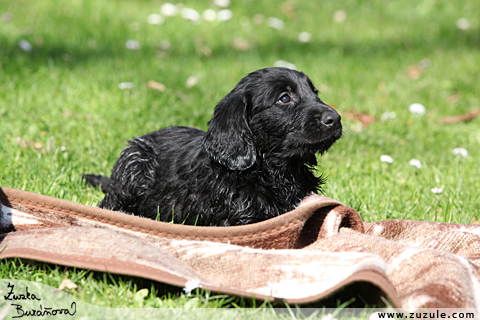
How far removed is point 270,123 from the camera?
9.68 ft

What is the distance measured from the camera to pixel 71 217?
2506 mm

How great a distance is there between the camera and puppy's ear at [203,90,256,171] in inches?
113

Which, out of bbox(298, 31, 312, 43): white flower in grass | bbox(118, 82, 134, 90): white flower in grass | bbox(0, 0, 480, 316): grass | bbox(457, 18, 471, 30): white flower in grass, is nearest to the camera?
bbox(0, 0, 480, 316): grass

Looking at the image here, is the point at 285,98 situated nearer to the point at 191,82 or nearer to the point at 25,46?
the point at 191,82

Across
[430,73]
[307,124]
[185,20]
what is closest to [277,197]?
[307,124]

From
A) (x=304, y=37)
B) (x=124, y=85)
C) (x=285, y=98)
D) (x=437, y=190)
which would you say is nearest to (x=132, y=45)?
(x=124, y=85)

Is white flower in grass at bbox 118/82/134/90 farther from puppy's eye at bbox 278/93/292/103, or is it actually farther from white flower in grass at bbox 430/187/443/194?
white flower in grass at bbox 430/187/443/194

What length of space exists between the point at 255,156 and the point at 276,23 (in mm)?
5724

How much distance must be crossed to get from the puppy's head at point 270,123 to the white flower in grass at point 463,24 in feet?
22.4

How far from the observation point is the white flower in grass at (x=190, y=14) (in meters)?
7.66

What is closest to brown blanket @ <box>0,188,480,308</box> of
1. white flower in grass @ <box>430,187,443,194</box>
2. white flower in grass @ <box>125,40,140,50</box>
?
white flower in grass @ <box>430,187,443,194</box>

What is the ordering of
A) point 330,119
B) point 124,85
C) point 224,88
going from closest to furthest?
point 330,119 → point 124,85 → point 224,88

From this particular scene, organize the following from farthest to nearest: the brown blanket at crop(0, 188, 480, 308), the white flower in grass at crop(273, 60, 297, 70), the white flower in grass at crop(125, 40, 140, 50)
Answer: the white flower in grass at crop(125, 40, 140, 50) → the white flower in grass at crop(273, 60, 297, 70) → the brown blanket at crop(0, 188, 480, 308)

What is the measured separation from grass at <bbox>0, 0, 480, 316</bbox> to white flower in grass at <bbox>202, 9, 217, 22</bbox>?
0.54ft
